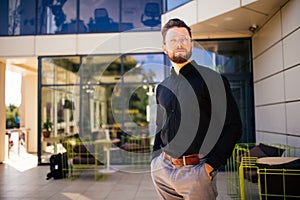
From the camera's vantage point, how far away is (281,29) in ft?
15.3

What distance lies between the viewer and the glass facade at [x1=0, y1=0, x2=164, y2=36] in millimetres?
7574

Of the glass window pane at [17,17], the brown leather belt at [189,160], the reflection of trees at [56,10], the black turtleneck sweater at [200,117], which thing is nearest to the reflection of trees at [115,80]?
the reflection of trees at [56,10]

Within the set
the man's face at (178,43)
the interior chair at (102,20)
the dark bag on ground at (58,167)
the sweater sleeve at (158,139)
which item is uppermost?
the interior chair at (102,20)

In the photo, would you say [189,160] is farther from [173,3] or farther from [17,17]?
[17,17]

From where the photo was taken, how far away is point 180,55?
162cm

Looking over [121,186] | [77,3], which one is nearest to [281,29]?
[121,186]

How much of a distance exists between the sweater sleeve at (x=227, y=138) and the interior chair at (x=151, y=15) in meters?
6.23

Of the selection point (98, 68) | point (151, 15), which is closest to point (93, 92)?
point (98, 68)

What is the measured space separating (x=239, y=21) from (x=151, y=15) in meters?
2.75

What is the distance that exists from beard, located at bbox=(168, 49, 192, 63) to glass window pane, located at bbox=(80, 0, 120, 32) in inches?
245

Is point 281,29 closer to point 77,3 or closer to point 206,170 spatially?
point 206,170

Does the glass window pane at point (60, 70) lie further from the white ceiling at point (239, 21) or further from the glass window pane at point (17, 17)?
the white ceiling at point (239, 21)

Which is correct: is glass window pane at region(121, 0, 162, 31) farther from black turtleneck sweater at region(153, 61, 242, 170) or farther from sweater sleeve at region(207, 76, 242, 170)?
sweater sleeve at region(207, 76, 242, 170)

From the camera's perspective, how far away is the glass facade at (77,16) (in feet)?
24.8
